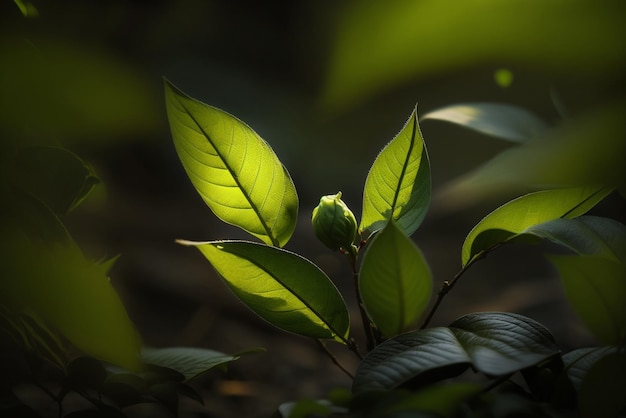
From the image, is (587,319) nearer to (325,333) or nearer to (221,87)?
(325,333)

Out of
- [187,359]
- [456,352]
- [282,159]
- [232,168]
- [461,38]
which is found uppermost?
[461,38]

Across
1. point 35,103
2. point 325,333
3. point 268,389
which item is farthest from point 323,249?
point 35,103

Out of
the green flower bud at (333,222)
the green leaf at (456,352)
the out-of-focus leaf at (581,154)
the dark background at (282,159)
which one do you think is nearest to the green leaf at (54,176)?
the dark background at (282,159)

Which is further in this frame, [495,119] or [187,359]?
[495,119]

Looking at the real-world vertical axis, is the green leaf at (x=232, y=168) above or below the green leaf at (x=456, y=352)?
above

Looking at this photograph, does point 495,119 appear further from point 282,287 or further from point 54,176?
point 54,176

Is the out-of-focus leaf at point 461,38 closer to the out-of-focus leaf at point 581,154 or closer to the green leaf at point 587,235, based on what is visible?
the out-of-focus leaf at point 581,154

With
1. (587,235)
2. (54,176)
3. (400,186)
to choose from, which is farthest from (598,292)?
(54,176)
